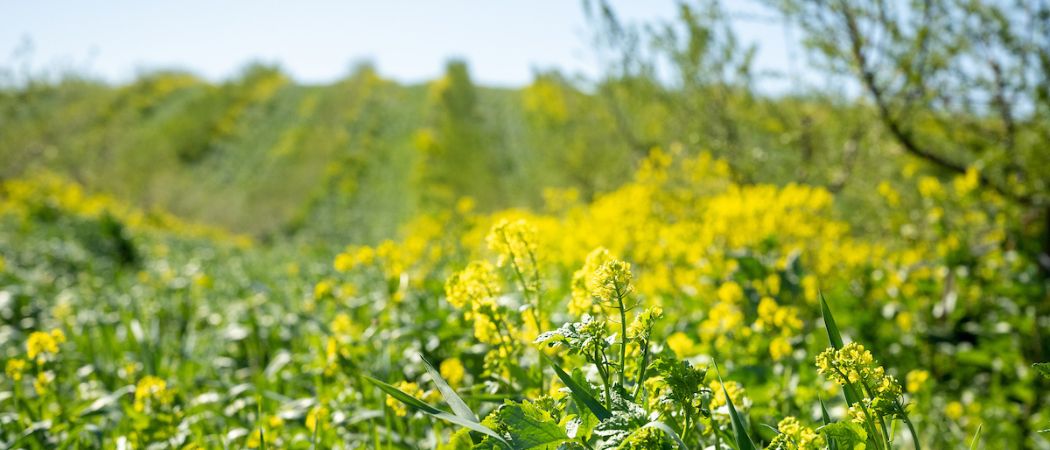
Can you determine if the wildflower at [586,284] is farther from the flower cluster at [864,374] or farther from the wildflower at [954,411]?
the wildflower at [954,411]

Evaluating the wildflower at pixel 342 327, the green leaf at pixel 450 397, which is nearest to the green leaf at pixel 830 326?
the green leaf at pixel 450 397

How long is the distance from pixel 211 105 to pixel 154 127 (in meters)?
5.31

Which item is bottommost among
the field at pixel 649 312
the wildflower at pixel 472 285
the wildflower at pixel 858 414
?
the field at pixel 649 312

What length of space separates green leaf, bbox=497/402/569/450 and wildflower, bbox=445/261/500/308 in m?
0.43

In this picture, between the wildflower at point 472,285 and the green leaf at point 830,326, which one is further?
the wildflower at point 472,285

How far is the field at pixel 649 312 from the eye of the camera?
1285 mm

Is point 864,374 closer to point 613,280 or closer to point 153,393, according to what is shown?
point 613,280

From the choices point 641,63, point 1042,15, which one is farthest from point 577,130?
point 1042,15

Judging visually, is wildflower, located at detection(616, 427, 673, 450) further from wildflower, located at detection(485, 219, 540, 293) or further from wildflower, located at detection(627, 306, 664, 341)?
wildflower, located at detection(485, 219, 540, 293)

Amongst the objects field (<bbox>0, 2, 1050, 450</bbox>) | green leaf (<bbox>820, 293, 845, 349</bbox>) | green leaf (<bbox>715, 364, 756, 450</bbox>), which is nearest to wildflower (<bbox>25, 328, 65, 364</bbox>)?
field (<bbox>0, 2, 1050, 450</bbox>)

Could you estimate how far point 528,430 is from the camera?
110 centimetres

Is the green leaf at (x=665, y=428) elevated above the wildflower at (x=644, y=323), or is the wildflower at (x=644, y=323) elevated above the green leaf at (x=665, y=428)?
the wildflower at (x=644, y=323)

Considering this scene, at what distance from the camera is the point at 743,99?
560cm

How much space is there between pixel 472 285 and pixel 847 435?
812mm
